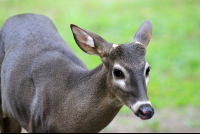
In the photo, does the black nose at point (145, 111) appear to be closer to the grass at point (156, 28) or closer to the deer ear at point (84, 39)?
the deer ear at point (84, 39)

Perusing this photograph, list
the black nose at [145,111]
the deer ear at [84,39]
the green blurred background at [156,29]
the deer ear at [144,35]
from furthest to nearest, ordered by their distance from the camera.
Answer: the green blurred background at [156,29]
the deer ear at [144,35]
the deer ear at [84,39]
the black nose at [145,111]

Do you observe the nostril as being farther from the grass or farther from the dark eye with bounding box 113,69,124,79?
the grass

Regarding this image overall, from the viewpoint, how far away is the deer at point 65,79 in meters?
3.92

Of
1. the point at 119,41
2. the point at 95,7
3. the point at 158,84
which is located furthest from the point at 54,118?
the point at 95,7

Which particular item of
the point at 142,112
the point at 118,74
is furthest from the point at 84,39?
the point at 142,112

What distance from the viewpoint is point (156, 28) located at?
38.9 feet

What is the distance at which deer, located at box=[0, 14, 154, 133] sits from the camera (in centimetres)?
392

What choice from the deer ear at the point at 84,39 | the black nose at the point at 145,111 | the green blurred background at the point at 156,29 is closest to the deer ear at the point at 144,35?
the deer ear at the point at 84,39

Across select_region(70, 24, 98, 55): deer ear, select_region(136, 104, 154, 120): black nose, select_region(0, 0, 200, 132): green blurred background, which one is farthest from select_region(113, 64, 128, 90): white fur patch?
select_region(0, 0, 200, 132): green blurred background

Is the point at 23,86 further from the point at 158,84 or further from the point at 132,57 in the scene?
the point at 158,84

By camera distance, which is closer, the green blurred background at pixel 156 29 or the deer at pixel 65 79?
the deer at pixel 65 79

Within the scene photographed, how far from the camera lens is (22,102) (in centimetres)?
488

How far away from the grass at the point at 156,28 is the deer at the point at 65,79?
3309 millimetres

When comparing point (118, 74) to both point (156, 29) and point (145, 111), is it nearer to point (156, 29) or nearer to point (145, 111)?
point (145, 111)
